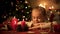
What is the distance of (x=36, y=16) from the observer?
113 inches

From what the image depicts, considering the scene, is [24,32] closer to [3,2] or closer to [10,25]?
[10,25]

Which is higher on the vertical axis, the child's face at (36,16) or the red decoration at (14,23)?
the child's face at (36,16)

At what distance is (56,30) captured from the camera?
2695 millimetres

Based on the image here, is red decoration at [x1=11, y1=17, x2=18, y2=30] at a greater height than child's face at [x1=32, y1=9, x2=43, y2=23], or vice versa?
child's face at [x1=32, y1=9, x2=43, y2=23]

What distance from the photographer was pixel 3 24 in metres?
2.91

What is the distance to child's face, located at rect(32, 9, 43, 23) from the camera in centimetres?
284

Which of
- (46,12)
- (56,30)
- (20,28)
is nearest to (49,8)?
(46,12)

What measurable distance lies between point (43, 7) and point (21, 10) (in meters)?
0.33

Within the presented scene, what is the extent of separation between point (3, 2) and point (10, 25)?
389mm

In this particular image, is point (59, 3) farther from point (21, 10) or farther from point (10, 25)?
point (10, 25)

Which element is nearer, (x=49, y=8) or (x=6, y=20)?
(x=49, y=8)

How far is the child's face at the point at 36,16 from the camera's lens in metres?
2.84

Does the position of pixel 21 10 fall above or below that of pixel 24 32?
above

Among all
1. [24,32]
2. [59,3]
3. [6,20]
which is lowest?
[24,32]
